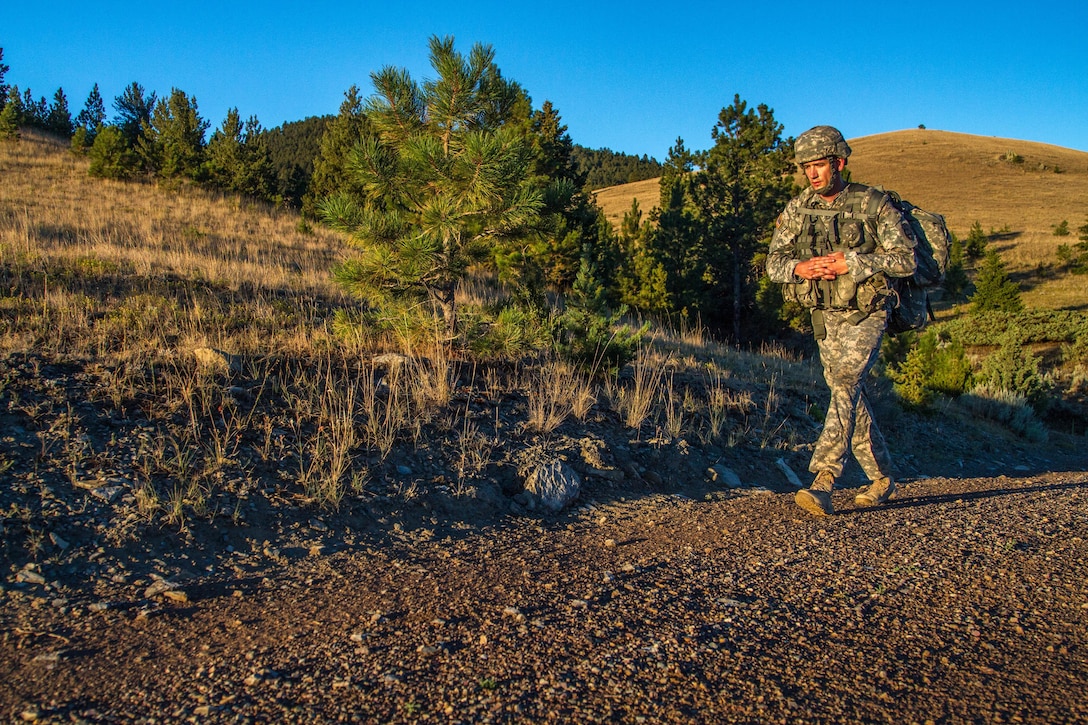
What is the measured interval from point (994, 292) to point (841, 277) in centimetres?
2889

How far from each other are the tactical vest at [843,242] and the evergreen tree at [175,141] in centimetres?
2402

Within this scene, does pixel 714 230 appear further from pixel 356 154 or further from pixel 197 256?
pixel 356 154

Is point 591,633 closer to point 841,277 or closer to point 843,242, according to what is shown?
point 841,277

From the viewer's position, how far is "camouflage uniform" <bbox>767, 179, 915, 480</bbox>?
389cm

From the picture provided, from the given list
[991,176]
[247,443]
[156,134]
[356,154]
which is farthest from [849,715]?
[991,176]

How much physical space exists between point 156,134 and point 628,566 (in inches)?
1143

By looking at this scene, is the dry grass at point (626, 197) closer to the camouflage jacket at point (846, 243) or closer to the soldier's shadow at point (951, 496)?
the soldier's shadow at point (951, 496)

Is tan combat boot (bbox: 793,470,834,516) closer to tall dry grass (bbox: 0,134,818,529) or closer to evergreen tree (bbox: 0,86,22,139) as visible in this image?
tall dry grass (bbox: 0,134,818,529)

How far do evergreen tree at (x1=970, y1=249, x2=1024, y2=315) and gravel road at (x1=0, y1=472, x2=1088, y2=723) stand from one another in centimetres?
2847

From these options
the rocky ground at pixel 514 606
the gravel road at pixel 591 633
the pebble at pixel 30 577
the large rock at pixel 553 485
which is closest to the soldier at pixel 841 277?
the rocky ground at pixel 514 606

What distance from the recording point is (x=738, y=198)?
80.8ft

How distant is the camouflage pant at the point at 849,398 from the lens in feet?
13.3

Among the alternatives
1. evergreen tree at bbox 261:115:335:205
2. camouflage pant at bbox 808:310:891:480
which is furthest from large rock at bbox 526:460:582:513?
evergreen tree at bbox 261:115:335:205

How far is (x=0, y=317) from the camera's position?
539 cm
